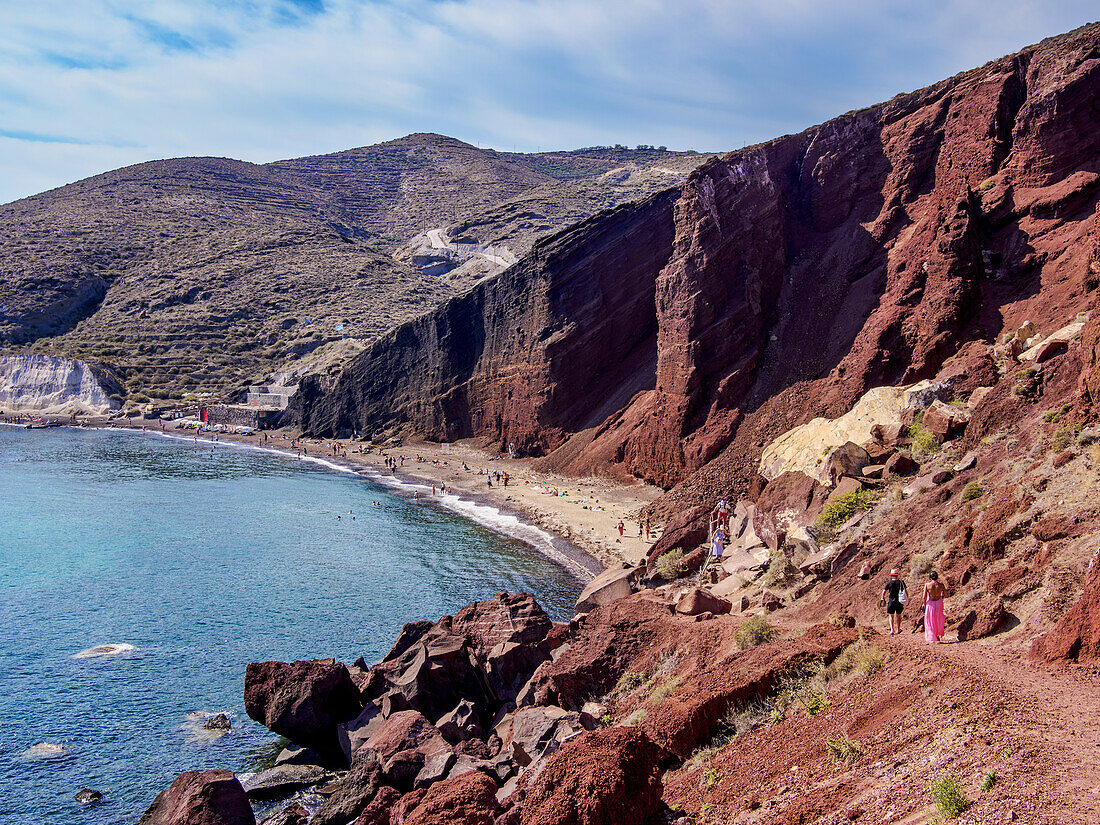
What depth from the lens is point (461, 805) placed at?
9.82 meters

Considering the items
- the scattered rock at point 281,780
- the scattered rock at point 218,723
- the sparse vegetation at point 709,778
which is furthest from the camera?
the scattered rock at point 218,723

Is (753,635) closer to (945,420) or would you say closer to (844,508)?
(844,508)

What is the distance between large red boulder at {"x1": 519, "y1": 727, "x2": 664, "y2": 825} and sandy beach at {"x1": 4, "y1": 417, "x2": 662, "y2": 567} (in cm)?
2125

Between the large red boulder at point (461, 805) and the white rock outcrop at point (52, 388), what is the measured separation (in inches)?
3791

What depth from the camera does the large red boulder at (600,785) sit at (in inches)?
316

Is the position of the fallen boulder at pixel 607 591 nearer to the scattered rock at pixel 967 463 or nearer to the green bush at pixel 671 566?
the green bush at pixel 671 566

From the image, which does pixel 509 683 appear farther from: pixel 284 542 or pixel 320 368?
pixel 320 368

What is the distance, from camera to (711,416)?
37.4m

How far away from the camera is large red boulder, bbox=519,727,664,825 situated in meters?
8.04

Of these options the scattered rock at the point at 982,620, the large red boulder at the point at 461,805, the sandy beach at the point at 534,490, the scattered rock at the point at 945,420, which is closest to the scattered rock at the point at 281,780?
the large red boulder at the point at 461,805

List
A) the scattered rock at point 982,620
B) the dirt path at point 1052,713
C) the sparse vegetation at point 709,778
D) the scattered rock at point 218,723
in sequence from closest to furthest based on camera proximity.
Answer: the dirt path at point 1052,713 < the sparse vegetation at point 709,778 < the scattered rock at point 982,620 < the scattered rock at point 218,723

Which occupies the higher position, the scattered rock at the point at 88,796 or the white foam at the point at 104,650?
the white foam at the point at 104,650

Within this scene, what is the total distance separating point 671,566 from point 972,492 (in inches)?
412

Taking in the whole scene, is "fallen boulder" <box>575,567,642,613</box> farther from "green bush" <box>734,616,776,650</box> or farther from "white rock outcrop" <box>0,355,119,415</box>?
"white rock outcrop" <box>0,355,119,415</box>
